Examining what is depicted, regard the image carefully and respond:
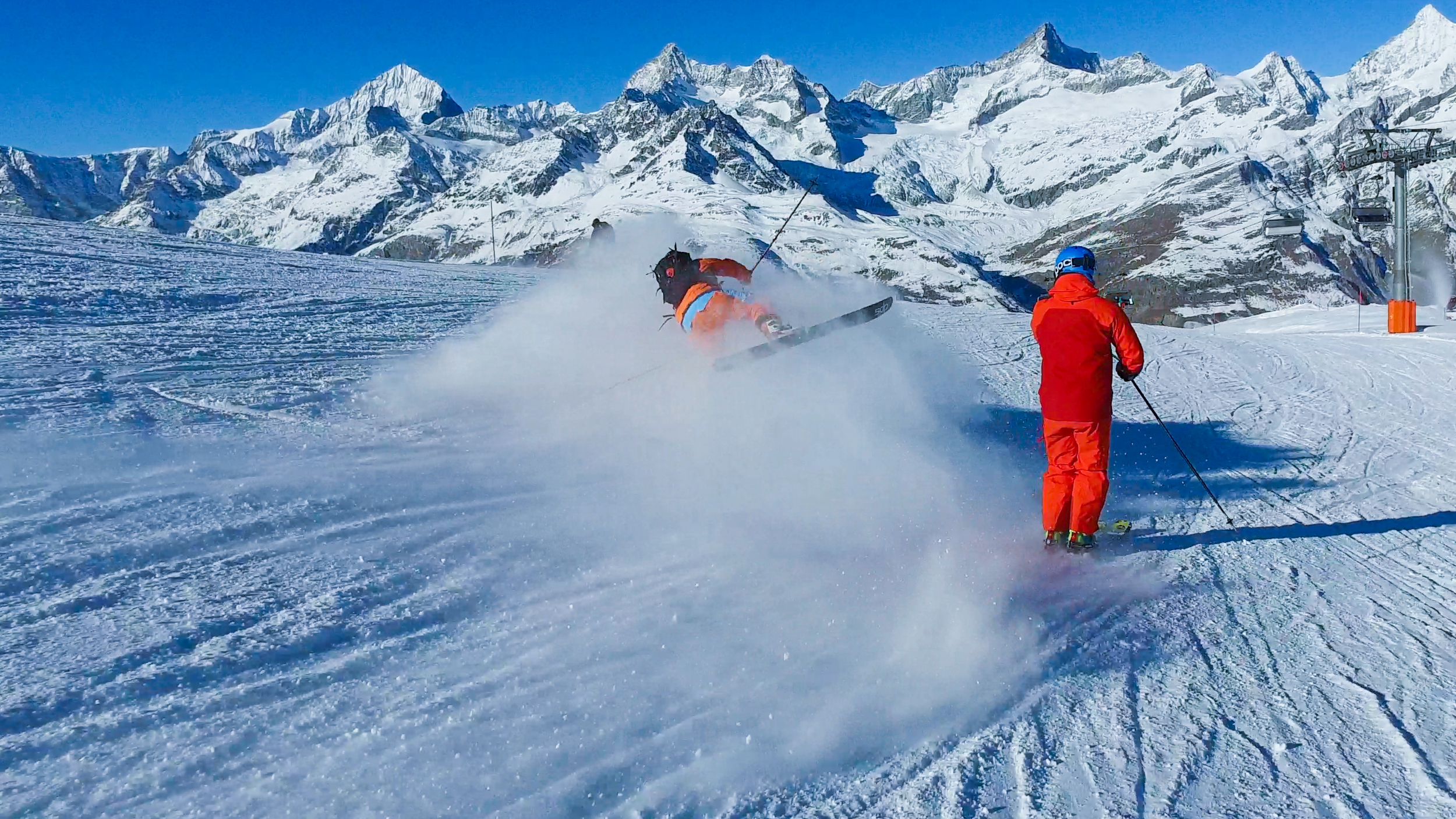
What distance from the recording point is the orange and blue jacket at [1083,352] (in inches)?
177

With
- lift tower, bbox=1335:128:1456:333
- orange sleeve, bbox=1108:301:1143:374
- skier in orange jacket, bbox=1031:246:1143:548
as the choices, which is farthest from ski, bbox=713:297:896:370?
lift tower, bbox=1335:128:1456:333

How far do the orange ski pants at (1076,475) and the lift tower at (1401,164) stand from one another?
1910 centimetres

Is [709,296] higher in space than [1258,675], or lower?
higher

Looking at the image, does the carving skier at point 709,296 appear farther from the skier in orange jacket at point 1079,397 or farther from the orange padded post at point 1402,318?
the orange padded post at point 1402,318

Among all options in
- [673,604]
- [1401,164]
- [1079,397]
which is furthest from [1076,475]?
[1401,164]

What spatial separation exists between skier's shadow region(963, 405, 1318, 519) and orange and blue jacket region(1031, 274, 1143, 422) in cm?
130

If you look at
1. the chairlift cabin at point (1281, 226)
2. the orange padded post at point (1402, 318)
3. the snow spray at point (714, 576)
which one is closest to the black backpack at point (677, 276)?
the snow spray at point (714, 576)

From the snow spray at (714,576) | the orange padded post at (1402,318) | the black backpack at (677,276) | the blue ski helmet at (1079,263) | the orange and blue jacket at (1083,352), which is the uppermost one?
the black backpack at (677,276)

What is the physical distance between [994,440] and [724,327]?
2.64 metres

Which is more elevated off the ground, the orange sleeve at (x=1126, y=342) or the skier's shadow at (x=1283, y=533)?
the orange sleeve at (x=1126, y=342)

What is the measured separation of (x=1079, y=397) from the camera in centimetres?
451

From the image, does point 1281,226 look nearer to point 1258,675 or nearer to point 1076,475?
point 1076,475

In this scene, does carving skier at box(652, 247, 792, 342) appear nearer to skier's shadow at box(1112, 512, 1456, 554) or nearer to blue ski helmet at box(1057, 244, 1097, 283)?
blue ski helmet at box(1057, 244, 1097, 283)

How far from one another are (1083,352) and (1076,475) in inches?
26.6
